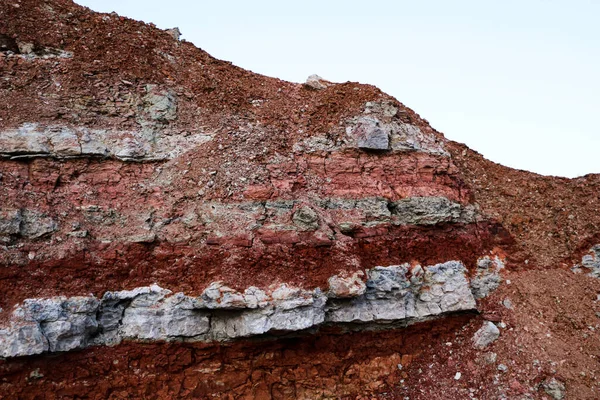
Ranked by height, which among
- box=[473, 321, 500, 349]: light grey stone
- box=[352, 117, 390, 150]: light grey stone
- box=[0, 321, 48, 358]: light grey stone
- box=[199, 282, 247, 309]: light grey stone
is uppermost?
box=[352, 117, 390, 150]: light grey stone

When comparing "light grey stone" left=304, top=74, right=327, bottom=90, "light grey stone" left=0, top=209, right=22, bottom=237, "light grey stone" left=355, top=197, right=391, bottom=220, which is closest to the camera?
"light grey stone" left=0, top=209, right=22, bottom=237

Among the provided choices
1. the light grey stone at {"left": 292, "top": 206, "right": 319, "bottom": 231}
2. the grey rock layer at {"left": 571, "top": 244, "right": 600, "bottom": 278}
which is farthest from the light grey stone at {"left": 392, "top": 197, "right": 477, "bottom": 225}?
the grey rock layer at {"left": 571, "top": 244, "right": 600, "bottom": 278}

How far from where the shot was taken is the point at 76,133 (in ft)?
29.3

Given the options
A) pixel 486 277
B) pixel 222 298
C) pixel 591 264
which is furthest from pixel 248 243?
pixel 591 264

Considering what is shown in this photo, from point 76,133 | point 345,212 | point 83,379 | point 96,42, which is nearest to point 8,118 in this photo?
point 76,133

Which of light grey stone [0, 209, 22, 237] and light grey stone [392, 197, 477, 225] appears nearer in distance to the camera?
light grey stone [0, 209, 22, 237]

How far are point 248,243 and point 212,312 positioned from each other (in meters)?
1.60

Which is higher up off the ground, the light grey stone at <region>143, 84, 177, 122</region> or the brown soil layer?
the light grey stone at <region>143, 84, 177, 122</region>

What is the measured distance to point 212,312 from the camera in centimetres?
822

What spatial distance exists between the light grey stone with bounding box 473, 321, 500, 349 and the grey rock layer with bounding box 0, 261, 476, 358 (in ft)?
2.33

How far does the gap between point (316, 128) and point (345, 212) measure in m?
2.52

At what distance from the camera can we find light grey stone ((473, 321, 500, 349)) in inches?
375

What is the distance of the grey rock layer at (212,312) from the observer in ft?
23.8

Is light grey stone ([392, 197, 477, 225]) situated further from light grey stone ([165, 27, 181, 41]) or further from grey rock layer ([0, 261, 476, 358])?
light grey stone ([165, 27, 181, 41])
